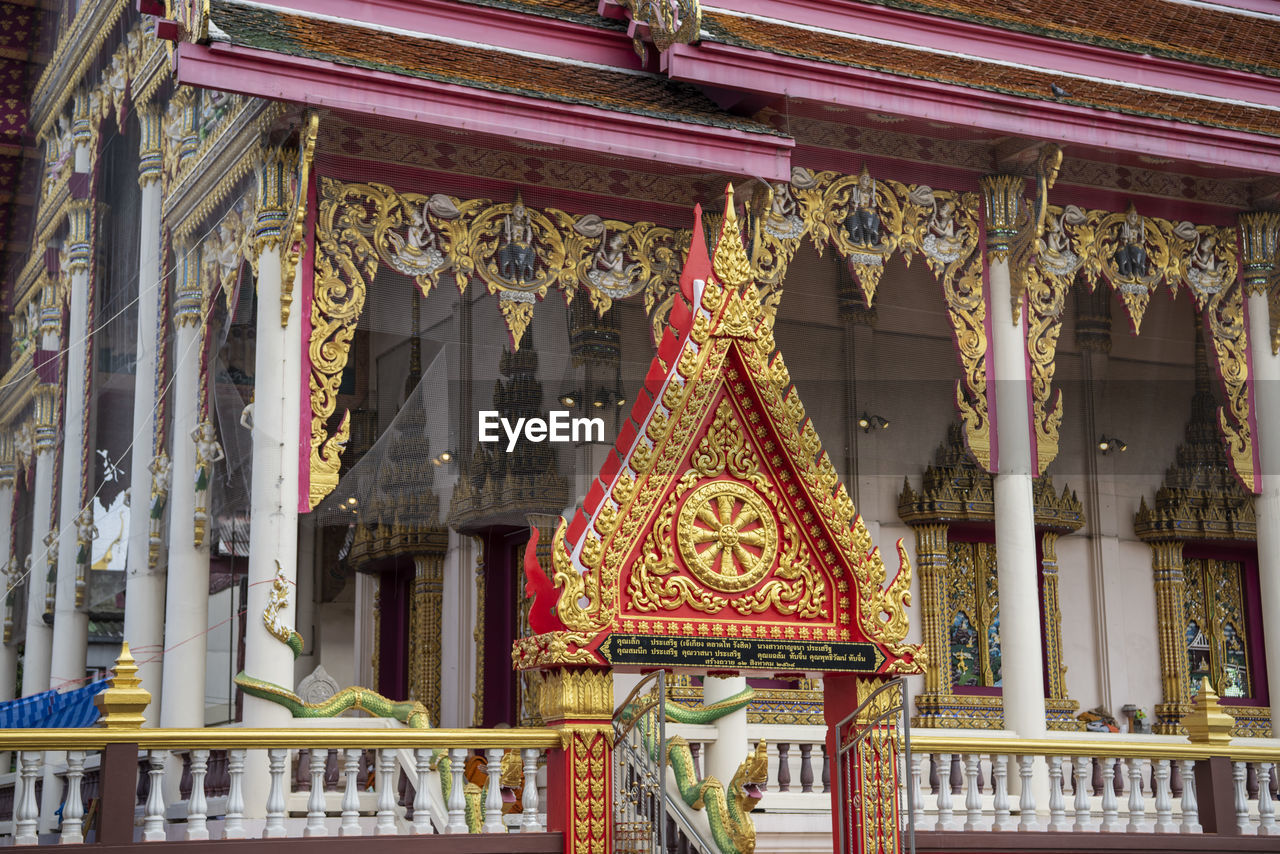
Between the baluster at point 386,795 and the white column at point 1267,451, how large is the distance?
27.9ft

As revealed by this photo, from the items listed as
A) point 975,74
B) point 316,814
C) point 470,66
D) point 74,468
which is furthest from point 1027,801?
point 74,468

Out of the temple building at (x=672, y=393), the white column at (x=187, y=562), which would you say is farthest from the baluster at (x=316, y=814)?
the white column at (x=187, y=562)

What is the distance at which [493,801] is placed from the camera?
8352mm

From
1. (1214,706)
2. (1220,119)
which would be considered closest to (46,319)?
(1220,119)

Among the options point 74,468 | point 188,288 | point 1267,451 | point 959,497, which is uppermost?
point 188,288

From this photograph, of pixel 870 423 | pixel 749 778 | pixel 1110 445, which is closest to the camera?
pixel 749 778

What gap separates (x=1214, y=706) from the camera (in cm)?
1083

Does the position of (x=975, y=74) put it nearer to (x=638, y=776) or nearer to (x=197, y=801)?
(x=638, y=776)

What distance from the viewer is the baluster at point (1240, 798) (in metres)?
10.8

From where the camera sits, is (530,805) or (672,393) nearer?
(672,393)

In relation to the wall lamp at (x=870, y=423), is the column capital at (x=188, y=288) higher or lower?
higher

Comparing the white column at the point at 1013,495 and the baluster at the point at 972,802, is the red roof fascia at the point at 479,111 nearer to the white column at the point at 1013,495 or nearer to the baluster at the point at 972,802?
the white column at the point at 1013,495

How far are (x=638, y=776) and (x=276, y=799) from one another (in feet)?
5.68

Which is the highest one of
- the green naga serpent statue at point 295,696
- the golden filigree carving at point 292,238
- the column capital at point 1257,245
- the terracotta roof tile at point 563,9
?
the terracotta roof tile at point 563,9
